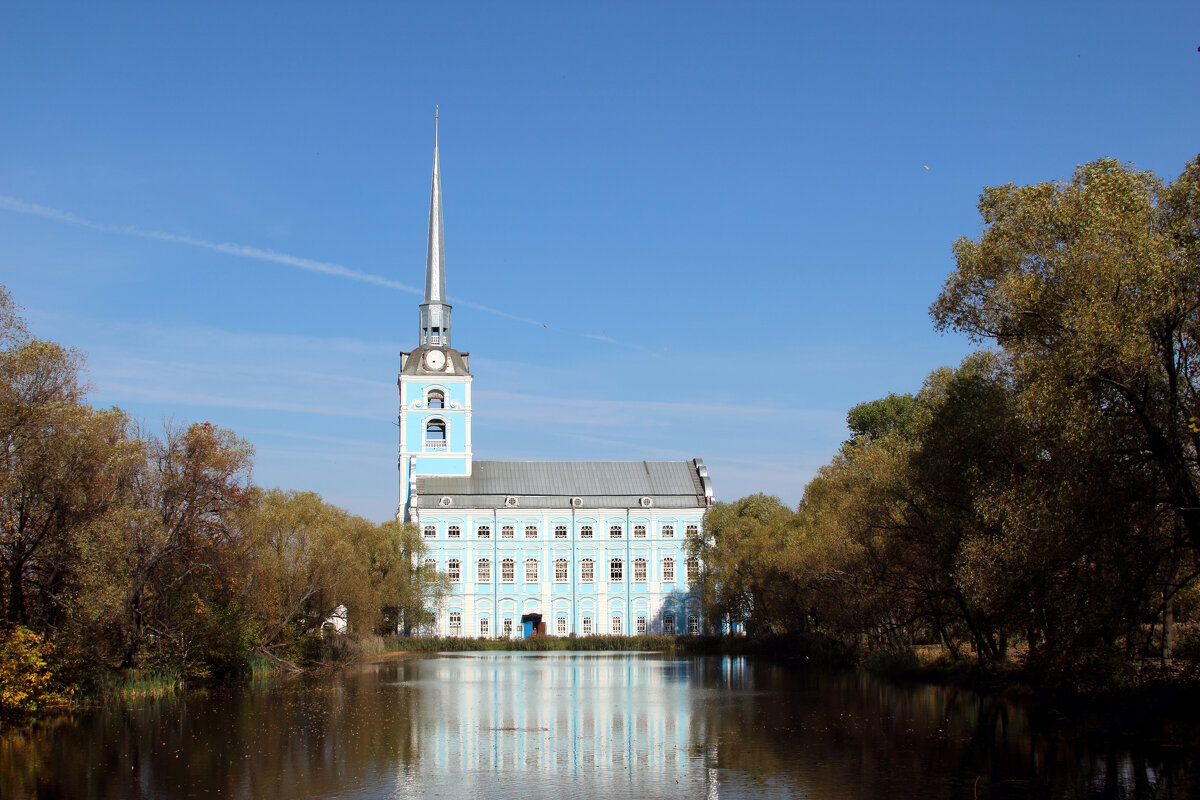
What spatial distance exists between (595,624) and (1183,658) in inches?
2777

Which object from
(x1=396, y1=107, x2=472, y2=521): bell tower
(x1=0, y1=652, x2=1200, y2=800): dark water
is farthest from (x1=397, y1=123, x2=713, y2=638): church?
(x1=0, y1=652, x2=1200, y2=800): dark water

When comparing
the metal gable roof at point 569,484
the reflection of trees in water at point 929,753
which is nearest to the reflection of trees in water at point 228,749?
the reflection of trees in water at point 929,753

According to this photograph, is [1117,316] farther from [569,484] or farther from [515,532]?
[569,484]

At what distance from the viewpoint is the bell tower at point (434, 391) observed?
90250 millimetres

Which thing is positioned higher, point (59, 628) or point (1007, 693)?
point (59, 628)

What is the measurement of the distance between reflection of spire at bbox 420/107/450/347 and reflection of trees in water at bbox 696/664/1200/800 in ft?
206

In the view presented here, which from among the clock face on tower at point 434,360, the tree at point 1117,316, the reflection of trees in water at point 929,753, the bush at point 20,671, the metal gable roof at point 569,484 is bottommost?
the reflection of trees in water at point 929,753

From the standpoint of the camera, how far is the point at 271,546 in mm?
44781

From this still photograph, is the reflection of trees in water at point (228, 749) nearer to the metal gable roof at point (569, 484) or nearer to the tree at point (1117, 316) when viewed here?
the tree at point (1117, 316)

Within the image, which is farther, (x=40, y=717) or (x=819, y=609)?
(x=819, y=609)

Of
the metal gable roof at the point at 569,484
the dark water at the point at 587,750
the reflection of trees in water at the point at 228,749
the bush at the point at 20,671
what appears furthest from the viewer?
the metal gable roof at the point at 569,484

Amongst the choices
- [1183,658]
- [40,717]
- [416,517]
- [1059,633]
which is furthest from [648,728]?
[416,517]

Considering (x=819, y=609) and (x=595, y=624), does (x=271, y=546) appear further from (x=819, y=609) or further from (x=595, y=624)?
(x=595, y=624)

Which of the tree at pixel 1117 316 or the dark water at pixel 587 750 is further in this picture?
the tree at pixel 1117 316
